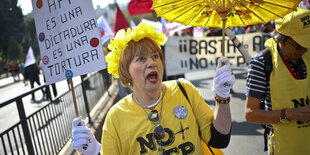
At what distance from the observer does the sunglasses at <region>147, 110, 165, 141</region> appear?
1.62 meters

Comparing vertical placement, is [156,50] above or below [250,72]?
above

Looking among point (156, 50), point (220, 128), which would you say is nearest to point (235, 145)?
point (220, 128)

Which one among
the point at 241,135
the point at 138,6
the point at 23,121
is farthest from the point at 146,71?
the point at 138,6

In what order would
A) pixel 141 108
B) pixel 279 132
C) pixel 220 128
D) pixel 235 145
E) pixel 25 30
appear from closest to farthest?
1. pixel 220 128
2. pixel 141 108
3. pixel 279 132
4. pixel 235 145
5. pixel 25 30

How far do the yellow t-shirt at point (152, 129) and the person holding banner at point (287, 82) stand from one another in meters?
0.58

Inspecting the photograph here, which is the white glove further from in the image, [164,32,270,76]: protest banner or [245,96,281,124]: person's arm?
[164,32,270,76]: protest banner

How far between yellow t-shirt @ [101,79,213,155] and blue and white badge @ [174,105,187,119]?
0.02 metres

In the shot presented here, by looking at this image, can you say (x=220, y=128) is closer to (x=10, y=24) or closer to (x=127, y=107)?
(x=127, y=107)

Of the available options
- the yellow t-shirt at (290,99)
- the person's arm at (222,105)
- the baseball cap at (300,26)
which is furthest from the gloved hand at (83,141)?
the baseball cap at (300,26)

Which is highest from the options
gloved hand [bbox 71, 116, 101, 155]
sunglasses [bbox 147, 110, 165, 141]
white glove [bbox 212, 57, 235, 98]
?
white glove [bbox 212, 57, 235, 98]

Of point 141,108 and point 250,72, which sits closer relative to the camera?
point 141,108

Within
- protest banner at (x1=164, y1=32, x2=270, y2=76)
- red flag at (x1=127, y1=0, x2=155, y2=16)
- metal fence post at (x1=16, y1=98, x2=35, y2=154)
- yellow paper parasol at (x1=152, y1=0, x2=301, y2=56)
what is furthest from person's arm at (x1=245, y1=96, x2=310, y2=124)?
red flag at (x1=127, y1=0, x2=155, y2=16)

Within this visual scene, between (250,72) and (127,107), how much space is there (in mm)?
1092

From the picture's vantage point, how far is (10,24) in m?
37.7
